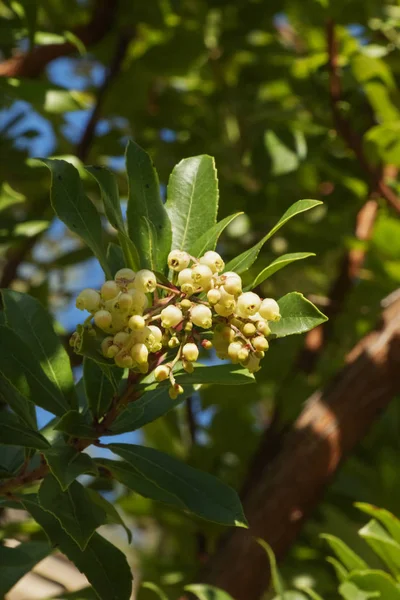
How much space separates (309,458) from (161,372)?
0.76 m

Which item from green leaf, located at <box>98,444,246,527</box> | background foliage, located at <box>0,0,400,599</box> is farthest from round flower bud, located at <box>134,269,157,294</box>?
background foliage, located at <box>0,0,400,599</box>

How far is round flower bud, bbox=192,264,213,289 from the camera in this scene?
29.9 inches

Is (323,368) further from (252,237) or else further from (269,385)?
(252,237)

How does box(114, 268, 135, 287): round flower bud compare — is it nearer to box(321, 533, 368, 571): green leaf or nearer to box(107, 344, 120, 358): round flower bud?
box(107, 344, 120, 358): round flower bud

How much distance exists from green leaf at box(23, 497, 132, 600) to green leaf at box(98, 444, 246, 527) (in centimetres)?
8

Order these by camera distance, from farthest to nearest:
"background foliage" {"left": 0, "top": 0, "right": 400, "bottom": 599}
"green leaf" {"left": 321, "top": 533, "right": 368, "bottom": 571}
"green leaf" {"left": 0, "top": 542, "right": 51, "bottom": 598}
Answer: "background foliage" {"left": 0, "top": 0, "right": 400, "bottom": 599}
"green leaf" {"left": 321, "top": 533, "right": 368, "bottom": 571}
"green leaf" {"left": 0, "top": 542, "right": 51, "bottom": 598}

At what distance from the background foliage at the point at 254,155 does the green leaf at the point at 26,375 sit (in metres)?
0.57

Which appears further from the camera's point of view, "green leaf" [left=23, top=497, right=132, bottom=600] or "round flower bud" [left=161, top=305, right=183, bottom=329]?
"green leaf" [left=23, top=497, right=132, bottom=600]

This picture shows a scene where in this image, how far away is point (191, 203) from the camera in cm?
91

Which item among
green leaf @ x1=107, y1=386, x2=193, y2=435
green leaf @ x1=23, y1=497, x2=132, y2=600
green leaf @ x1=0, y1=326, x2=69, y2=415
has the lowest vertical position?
green leaf @ x1=23, y1=497, x2=132, y2=600

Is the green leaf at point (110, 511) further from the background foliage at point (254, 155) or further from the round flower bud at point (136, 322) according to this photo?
the background foliage at point (254, 155)

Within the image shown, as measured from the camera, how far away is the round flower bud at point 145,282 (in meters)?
0.75

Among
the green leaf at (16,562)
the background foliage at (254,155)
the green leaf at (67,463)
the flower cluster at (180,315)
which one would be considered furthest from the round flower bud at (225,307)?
the background foliage at (254,155)

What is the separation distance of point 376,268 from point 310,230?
0.55ft
